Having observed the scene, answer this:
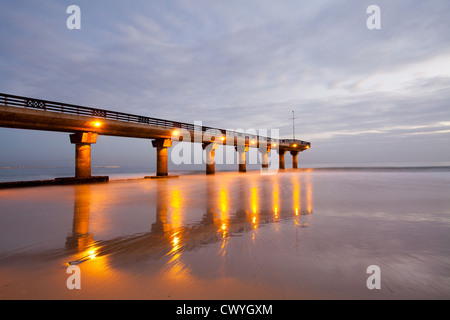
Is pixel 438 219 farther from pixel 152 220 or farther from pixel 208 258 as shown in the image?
pixel 152 220

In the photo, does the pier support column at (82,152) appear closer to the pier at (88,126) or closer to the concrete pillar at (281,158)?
the pier at (88,126)

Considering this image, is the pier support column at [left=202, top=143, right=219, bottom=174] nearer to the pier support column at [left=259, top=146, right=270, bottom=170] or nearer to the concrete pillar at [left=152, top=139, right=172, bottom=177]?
the concrete pillar at [left=152, top=139, right=172, bottom=177]

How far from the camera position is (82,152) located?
24125 millimetres

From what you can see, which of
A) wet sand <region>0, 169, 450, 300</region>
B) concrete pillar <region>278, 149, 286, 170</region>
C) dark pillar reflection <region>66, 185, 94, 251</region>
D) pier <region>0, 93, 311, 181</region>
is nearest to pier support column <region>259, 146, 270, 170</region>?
concrete pillar <region>278, 149, 286, 170</region>

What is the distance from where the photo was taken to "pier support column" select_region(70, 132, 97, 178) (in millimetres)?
23719

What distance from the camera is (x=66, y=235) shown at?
578 cm

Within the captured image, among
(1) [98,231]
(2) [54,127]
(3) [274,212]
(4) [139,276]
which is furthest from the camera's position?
(2) [54,127]

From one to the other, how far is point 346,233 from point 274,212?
2.93 meters

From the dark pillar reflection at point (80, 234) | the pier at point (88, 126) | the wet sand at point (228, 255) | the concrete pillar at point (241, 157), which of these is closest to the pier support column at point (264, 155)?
the concrete pillar at point (241, 157)

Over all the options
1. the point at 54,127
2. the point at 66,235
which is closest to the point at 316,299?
the point at 66,235

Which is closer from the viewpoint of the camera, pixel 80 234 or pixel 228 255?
pixel 228 255

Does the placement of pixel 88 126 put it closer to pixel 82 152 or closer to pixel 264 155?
pixel 82 152

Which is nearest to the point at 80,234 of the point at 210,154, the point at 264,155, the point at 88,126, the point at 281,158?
the point at 88,126
